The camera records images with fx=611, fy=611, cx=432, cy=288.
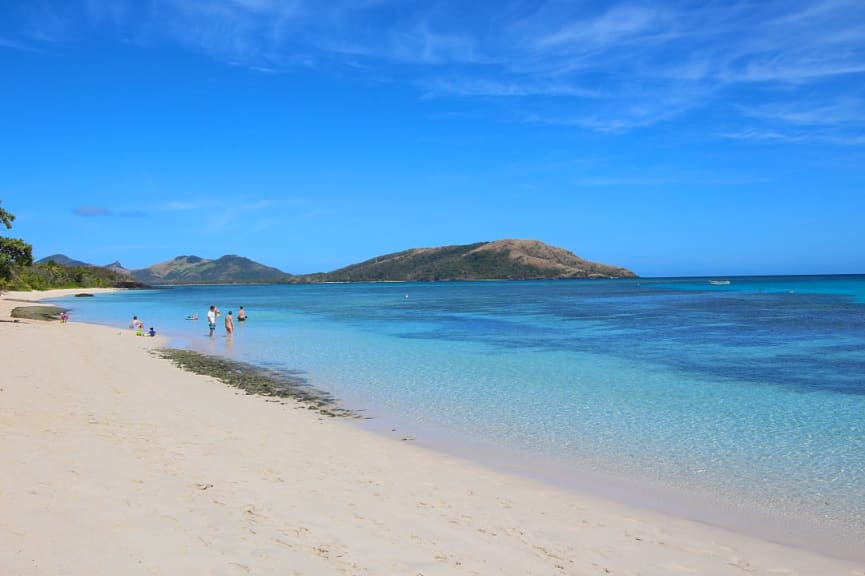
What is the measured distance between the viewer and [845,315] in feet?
152

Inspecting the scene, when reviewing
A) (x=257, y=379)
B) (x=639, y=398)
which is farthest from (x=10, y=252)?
(x=639, y=398)

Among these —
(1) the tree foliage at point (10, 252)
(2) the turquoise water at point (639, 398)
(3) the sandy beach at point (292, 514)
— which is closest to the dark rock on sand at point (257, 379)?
(2) the turquoise water at point (639, 398)

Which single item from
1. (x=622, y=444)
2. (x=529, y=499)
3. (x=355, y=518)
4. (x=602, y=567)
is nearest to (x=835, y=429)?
(x=622, y=444)

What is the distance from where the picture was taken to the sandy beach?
5.46 metres

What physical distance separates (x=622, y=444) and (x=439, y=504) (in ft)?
16.9

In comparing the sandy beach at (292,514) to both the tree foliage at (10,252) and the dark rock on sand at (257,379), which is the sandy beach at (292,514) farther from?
the tree foliage at (10,252)

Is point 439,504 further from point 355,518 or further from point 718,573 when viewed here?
point 718,573

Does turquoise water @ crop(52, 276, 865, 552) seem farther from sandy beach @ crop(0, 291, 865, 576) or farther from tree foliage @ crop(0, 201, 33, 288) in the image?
tree foliage @ crop(0, 201, 33, 288)

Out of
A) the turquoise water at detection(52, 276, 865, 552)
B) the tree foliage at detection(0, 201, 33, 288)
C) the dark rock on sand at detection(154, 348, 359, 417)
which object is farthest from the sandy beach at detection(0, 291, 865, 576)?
the tree foliage at detection(0, 201, 33, 288)

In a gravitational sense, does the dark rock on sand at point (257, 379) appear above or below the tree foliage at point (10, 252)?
below

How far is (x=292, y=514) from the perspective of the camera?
266 inches

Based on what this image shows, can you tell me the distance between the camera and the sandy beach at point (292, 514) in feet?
17.9

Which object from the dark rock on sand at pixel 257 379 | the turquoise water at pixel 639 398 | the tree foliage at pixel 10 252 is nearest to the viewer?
the turquoise water at pixel 639 398

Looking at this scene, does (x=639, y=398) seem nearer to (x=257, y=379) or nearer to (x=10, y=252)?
(x=257, y=379)
